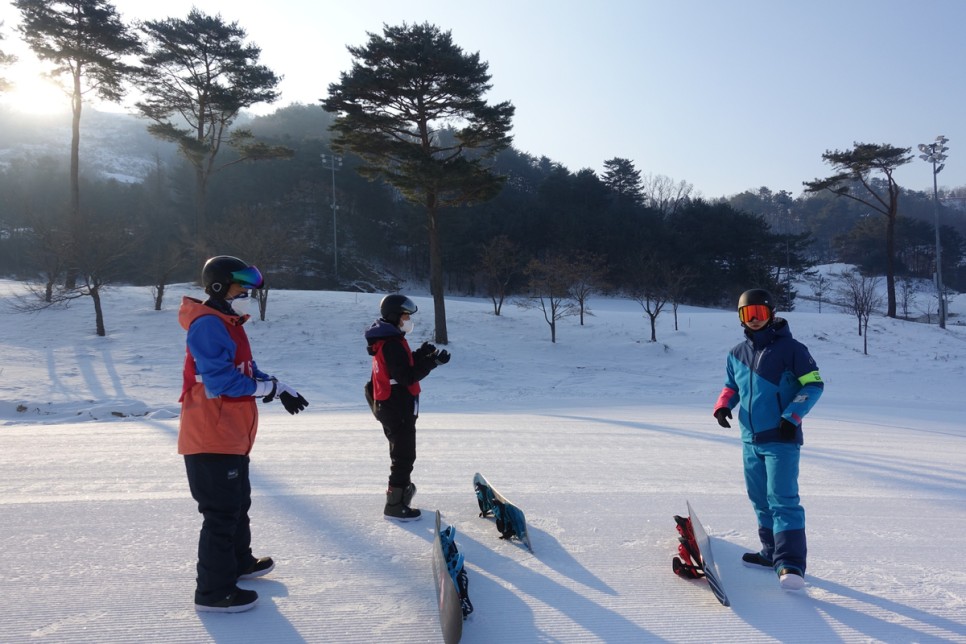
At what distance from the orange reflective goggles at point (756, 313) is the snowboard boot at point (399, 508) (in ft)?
8.44

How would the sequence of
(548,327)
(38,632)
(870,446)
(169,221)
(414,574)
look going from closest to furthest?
(38,632)
(414,574)
(870,446)
(548,327)
(169,221)

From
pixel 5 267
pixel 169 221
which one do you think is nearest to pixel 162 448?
pixel 169 221

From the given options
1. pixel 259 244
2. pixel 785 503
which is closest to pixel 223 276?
pixel 785 503

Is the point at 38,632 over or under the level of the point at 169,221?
under

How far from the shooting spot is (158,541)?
380cm

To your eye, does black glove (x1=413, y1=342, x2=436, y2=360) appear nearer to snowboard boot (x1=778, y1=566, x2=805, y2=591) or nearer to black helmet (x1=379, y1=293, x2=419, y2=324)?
black helmet (x1=379, y1=293, x2=419, y2=324)

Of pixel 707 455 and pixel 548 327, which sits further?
pixel 548 327

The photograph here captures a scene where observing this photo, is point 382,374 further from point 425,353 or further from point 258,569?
point 258,569

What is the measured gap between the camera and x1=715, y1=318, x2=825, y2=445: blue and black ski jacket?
3297mm

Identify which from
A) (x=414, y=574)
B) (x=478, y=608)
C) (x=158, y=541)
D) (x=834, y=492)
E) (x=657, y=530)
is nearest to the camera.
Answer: (x=478, y=608)

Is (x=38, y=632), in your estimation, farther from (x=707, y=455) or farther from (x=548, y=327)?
(x=548, y=327)

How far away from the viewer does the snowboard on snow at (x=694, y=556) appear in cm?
329

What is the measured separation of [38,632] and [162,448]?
3.75 metres

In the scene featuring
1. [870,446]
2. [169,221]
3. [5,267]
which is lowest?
[870,446]
